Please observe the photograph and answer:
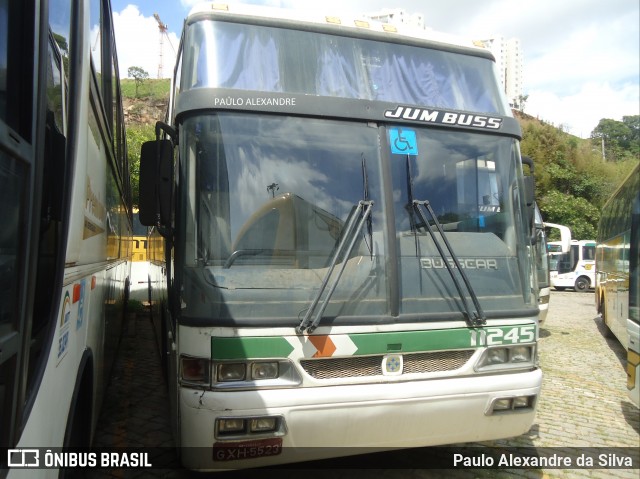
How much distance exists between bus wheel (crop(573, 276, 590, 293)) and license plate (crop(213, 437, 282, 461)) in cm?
2690

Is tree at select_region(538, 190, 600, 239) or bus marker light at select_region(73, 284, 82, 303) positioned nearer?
bus marker light at select_region(73, 284, 82, 303)

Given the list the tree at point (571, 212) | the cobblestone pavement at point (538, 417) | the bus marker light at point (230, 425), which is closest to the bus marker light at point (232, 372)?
the bus marker light at point (230, 425)

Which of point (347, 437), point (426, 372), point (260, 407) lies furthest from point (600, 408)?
point (260, 407)

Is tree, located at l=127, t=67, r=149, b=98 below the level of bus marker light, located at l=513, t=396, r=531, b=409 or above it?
above

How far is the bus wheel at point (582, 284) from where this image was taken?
26.5 metres

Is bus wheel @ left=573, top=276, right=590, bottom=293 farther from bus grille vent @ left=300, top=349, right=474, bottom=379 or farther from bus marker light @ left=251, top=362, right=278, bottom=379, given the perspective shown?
bus marker light @ left=251, top=362, right=278, bottom=379

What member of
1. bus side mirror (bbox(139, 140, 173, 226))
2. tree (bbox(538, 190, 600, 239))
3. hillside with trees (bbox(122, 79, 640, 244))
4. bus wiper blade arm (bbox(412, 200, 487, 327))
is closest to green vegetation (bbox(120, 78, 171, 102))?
hillside with trees (bbox(122, 79, 640, 244))

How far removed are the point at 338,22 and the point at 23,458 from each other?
3.56 m

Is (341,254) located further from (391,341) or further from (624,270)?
(624,270)

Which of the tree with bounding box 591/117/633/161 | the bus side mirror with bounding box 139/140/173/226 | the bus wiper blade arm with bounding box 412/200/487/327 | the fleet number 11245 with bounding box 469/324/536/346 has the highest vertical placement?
the tree with bounding box 591/117/633/161

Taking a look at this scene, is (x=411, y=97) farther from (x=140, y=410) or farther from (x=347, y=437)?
(x=140, y=410)

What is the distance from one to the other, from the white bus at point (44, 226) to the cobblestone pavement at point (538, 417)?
151 cm

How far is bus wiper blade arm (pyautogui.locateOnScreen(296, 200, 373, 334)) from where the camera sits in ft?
10.6

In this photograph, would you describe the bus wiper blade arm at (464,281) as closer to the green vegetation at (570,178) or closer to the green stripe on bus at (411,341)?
the green stripe on bus at (411,341)
